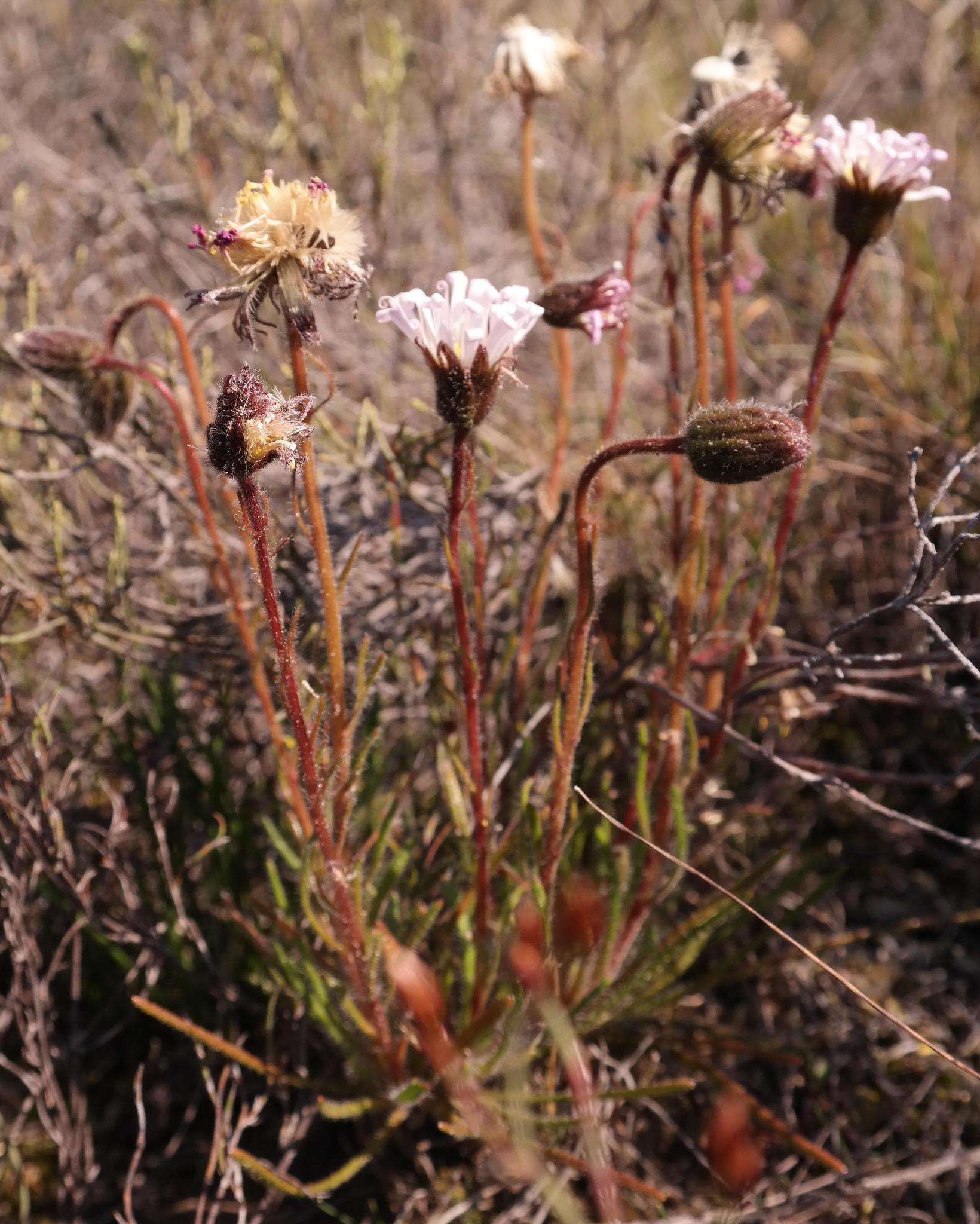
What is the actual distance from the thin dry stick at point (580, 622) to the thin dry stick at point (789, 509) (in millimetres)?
383

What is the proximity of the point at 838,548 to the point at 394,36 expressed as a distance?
1.78m

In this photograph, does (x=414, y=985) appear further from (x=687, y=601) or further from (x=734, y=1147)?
(x=687, y=601)

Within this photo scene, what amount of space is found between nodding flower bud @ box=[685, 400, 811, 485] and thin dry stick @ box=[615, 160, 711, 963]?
1.35ft

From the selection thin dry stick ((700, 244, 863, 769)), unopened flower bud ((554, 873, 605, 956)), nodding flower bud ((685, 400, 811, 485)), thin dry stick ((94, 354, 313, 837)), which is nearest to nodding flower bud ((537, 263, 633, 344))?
thin dry stick ((700, 244, 863, 769))

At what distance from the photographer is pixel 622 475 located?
2701 millimetres

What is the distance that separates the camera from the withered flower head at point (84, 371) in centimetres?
176

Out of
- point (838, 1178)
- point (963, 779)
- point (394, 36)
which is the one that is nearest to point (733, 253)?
point (963, 779)

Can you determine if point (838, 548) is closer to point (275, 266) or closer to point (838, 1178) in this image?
point (838, 1178)

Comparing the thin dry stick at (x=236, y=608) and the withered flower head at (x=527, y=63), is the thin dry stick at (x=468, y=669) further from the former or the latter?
the withered flower head at (x=527, y=63)

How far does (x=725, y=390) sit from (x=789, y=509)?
1.14 feet

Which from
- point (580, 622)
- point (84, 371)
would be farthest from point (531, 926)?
point (84, 371)

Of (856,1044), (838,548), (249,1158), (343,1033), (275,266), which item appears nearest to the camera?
(275,266)

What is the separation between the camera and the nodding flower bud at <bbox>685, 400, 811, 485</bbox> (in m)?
1.35

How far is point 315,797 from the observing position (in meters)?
1.40
